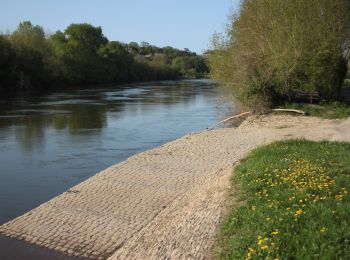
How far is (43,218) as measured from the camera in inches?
449

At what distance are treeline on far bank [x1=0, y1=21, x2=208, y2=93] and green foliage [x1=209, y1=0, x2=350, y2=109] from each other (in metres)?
16.6

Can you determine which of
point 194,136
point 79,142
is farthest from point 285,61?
point 79,142

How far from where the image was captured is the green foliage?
29.0 m

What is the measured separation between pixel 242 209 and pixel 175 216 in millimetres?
2301

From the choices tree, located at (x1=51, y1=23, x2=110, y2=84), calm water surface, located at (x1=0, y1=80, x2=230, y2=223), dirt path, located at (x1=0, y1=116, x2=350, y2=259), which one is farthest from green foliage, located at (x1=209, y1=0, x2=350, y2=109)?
tree, located at (x1=51, y1=23, x2=110, y2=84)

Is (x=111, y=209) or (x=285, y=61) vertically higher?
(x=285, y=61)

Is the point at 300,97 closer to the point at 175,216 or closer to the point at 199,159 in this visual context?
the point at 199,159

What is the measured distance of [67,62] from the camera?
89438 millimetres

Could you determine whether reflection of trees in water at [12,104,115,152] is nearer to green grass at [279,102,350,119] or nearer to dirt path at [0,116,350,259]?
dirt path at [0,116,350,259]

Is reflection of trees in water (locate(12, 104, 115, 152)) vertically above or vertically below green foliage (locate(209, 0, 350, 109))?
below

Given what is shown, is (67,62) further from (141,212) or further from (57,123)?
(141,212)

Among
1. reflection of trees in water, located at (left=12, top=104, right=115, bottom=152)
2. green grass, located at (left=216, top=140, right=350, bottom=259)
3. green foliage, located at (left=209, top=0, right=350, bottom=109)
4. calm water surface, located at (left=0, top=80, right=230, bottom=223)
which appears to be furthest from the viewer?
green foliage, located at (left=209, top=0, right=350, bottom=109)

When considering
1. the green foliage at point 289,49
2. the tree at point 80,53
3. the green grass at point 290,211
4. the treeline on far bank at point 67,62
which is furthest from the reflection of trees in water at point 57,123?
the tree at point 80,53

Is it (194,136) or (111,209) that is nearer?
(111,209)
